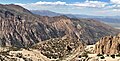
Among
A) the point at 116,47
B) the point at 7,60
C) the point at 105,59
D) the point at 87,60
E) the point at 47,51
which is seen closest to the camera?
the point at 105,59

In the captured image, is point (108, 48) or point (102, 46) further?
point (102, 46)

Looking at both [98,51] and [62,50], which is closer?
[98,51]

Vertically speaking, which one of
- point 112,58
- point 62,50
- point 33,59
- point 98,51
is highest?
point 112,58

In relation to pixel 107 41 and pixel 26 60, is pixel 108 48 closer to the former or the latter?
pixel 107 41

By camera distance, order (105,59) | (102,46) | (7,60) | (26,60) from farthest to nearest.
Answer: (26,60) → (7,60) → (102,46) → (105,59)

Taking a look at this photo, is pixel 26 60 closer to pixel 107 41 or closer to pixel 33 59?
pixel 33 59

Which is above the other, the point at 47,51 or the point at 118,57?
the point at 118,57

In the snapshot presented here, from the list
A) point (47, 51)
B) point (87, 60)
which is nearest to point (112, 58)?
point (87, 60)

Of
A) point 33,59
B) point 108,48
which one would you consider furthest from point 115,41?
point 33,59

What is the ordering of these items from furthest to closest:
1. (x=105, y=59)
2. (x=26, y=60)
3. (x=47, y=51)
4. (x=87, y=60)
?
(x=47, y=51) → (x=26, y=60) → (x=87, y=60) → (x=105, y=59)
